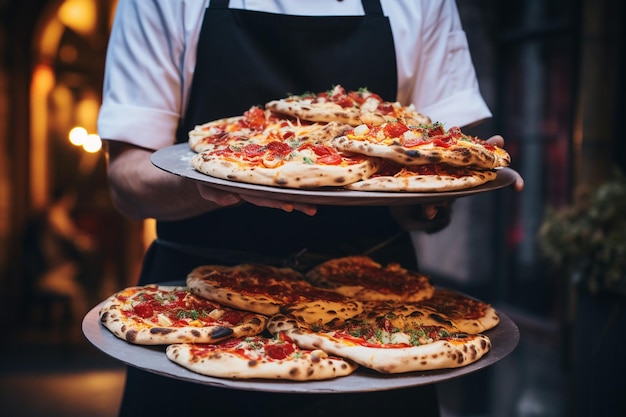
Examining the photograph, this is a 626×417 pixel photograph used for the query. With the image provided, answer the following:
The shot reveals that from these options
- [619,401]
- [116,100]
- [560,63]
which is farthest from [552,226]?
[116,100]

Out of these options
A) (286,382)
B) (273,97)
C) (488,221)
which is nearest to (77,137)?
(488,221)

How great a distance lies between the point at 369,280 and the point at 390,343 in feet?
1.59

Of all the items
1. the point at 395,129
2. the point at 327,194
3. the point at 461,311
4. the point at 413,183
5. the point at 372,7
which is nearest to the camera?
the point at 327,194

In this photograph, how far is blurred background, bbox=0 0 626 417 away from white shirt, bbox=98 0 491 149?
1950 mm

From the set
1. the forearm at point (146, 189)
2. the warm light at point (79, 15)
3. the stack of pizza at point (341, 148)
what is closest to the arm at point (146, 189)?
the forearm at point (146, 189)

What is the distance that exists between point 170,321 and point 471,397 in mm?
4295

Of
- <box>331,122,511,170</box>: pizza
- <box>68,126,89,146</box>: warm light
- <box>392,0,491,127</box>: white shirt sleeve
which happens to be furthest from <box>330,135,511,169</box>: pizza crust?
Result: <box>68,126,89,146</box>: warm light

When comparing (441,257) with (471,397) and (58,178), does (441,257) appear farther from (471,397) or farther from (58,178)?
(58,178)

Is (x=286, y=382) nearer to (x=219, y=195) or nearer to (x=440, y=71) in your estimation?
(x=219, y=195)

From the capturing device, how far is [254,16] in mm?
2361

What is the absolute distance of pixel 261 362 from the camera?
5.58ft

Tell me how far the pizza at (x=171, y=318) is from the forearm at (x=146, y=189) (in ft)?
0.85

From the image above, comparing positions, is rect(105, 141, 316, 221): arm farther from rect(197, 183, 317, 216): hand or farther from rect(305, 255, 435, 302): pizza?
rect(305, 255, 435, 302): pizza

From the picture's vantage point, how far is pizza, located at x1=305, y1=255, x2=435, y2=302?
2.23 metres
